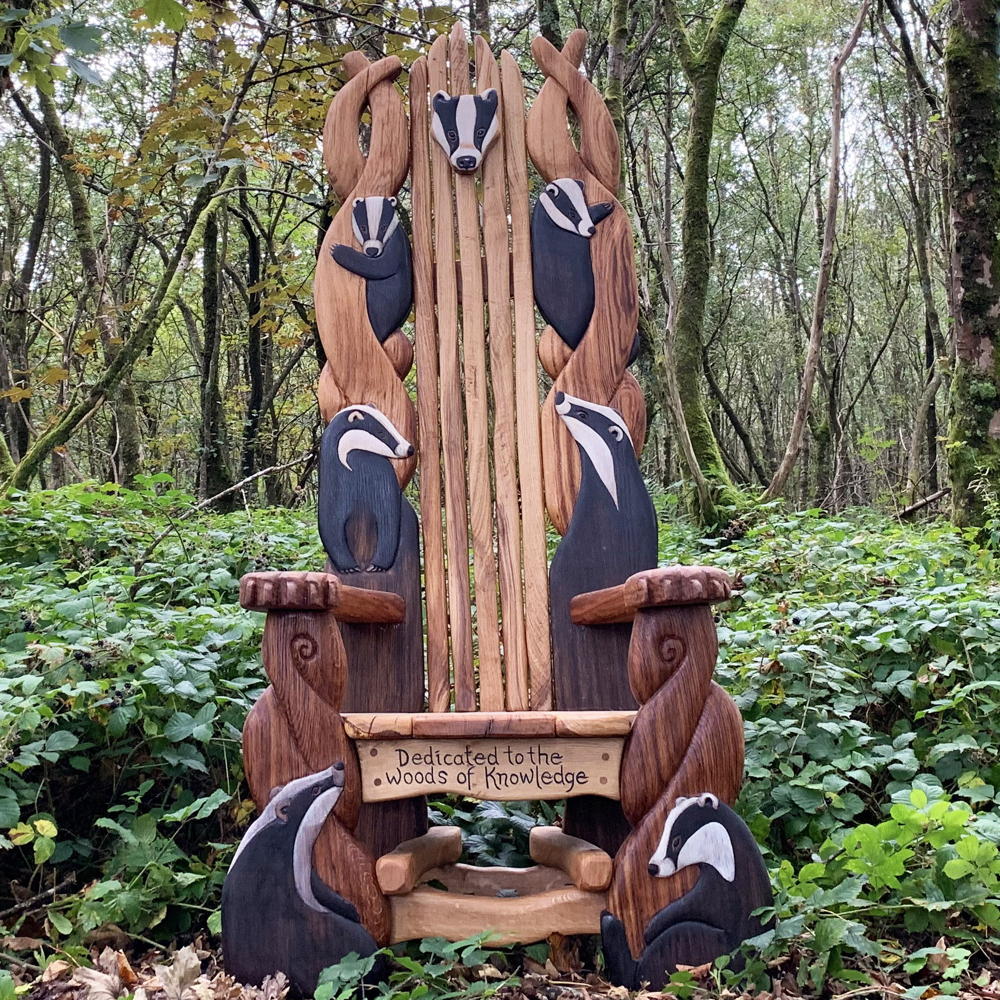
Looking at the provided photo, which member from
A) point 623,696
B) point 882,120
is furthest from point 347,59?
point 882,120

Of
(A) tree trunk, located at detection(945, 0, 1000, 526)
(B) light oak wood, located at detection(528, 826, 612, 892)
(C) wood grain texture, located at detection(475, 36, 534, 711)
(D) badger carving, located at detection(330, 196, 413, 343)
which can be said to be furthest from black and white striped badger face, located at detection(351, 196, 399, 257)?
(A) tree trunk, located at detection(945, 0, 1000, 526)

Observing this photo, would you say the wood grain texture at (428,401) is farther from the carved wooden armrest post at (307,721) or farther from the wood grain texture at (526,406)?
the carved wooden armrest post at (307,721)

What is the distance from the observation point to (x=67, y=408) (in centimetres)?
475

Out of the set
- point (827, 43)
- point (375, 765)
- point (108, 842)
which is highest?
point (827, 43)

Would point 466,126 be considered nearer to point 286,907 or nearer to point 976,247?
point 286,907

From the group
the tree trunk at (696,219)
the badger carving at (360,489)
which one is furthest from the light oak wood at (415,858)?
the tree trunk at (696,219)

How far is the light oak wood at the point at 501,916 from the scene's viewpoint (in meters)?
1.76

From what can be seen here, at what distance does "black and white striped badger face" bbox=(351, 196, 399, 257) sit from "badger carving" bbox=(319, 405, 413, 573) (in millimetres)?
426

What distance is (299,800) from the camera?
173cm

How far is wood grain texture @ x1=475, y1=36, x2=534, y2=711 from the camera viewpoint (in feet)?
7.27

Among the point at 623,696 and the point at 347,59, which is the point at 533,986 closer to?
the point at 623,696

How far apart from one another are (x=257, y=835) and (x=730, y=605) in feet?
7.85

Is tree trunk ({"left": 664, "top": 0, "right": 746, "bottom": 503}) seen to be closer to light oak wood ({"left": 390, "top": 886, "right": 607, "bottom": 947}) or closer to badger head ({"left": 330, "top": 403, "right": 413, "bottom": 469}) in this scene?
badger head ({"left": 330, "top": 403, "right": 413, "bottom": 469})

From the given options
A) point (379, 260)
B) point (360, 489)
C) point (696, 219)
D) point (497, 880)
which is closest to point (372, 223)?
point (379, 260)
